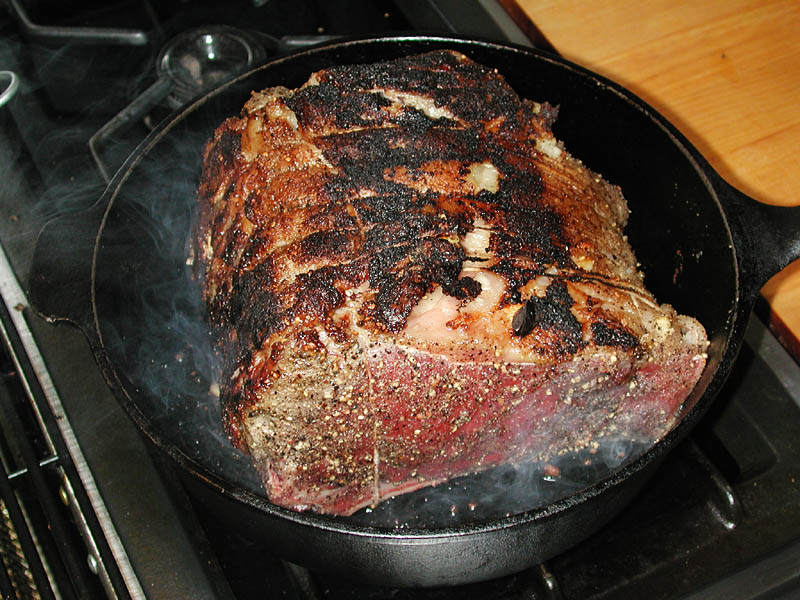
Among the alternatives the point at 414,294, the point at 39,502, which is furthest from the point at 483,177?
the point at 39,502

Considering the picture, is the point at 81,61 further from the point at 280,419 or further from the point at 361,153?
the point at 280,419

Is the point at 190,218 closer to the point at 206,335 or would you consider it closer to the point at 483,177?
the point at 206,335

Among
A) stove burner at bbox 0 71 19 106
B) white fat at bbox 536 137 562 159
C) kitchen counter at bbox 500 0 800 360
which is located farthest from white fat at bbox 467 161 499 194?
stove burner at bbox 0 71 19 106

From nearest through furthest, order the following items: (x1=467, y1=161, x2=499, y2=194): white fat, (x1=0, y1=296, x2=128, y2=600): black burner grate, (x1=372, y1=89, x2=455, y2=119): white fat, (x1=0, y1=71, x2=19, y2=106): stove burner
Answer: (x1=0, y1=296, x2=128, y2=600): black burner grate, (x1=467, y1=161, x2=499, y2=194): white fat, (x1=372, y1=89, x2=455, y2=119): white fat, (x1=0, y1=71, x2=19, y2=106): stove burner

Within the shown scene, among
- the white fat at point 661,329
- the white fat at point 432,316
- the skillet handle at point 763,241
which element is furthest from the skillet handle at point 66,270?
the skillet handle at point 763,241

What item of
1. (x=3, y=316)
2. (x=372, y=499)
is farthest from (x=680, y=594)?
(x=3, y=316)

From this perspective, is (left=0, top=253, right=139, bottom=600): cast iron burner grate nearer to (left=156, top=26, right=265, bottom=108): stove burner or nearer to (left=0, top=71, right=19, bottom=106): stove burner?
(left=0, top=71, right=19, bottom=106): stove burner

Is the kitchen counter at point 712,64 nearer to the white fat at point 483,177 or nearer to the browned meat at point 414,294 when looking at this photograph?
the browned meat at point 414,294
